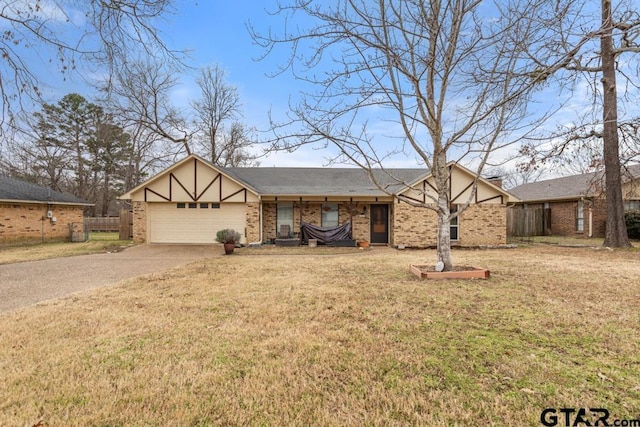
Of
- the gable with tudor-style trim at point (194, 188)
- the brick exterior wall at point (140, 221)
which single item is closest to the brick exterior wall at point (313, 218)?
the gable with tudor-style trim at point (194, 188)

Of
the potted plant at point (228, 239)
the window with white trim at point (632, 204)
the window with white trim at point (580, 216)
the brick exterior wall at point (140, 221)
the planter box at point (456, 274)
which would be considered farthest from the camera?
the window with white trim at point (580, 216)

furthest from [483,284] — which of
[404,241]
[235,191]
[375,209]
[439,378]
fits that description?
[235,191]

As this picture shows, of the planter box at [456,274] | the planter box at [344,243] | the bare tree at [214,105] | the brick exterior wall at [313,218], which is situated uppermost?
the bare tree at [214,105]

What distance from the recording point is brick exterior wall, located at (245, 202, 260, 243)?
14.9 metres

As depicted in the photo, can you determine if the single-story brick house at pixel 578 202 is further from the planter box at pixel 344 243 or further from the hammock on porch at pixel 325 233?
the hammock on porch at pixel 325 233

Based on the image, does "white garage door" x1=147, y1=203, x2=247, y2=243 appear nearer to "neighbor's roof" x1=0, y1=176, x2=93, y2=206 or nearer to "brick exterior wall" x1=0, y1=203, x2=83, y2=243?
"neighbor's roof" x1=0, y1=176, x2=93, y2=206

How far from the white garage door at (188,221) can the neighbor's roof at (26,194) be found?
19.9ft

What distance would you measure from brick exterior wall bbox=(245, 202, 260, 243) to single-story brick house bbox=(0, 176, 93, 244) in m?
10.9

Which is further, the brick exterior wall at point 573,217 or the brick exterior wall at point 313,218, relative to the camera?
the brick exterior wall at point 573,217

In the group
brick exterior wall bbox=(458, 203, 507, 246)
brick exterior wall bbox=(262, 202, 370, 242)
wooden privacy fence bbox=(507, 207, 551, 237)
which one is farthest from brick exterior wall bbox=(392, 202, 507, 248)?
wooden privacy fence bbox=(507, 207, 551, 237)

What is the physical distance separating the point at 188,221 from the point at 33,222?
819 centimetres

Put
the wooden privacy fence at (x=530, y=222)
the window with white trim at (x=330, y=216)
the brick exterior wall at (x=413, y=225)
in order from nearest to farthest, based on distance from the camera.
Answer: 1. the brick exterior wall at (x=413, y=225)
2. the window with white trim at (x=330, y=216)
3. the wooden privacy fence at (x=530, y=222)

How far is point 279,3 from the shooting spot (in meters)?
5.84

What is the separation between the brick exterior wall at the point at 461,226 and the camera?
48.2 ft
